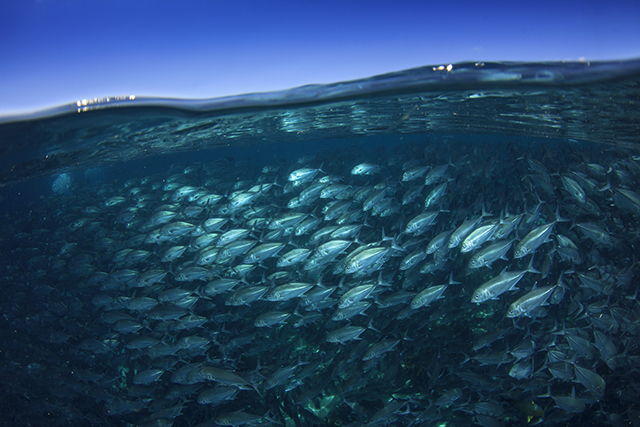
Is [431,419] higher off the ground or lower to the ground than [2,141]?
lower

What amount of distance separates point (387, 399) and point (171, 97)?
27.9 feet

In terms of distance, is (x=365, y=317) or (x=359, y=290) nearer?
(x=359, y=290)

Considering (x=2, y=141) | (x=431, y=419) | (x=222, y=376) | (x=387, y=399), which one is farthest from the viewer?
(x=2, y=141)

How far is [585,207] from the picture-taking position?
6.74 m

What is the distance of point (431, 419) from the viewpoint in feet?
17.7

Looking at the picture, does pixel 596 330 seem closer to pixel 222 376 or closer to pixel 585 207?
pixel 585 207

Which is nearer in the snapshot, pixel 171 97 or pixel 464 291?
pixel 464 291

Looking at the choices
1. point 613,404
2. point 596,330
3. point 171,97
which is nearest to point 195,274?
point 171,97

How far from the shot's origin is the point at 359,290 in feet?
17.7

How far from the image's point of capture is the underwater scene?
534 cm

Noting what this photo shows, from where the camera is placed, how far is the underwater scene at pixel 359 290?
17.5ft

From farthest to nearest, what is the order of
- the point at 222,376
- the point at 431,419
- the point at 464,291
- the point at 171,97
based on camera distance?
the point at 171,97 → the point at 464,291 → the point at 431,419 → the point at 222,376

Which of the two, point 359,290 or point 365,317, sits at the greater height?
point 359,290

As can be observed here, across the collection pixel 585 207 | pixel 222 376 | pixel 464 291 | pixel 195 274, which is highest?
pixel 585 207
